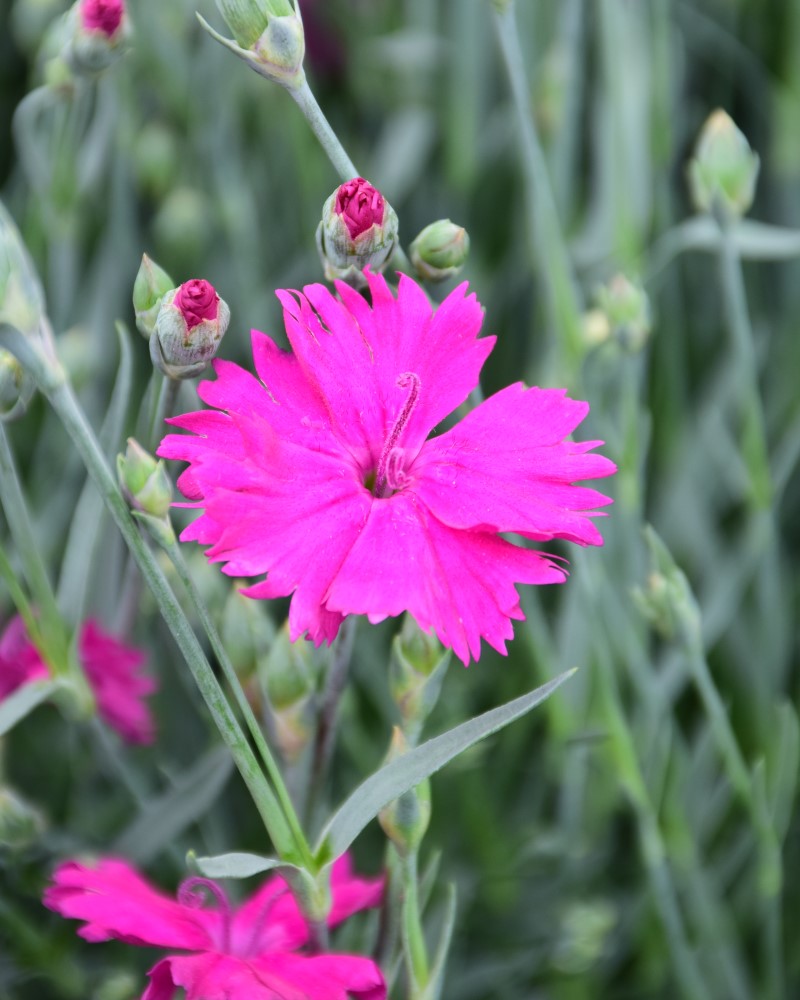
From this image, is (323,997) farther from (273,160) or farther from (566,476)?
(273,160)

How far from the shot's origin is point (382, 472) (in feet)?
1.65

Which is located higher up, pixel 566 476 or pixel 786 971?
pixel 566 476

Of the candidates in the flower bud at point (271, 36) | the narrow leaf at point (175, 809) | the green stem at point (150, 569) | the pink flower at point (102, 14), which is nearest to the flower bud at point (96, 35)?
the pink flower at point (102, 14)

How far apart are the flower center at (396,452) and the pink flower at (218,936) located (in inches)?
6.9

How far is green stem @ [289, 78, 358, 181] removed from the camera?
0.48 metres

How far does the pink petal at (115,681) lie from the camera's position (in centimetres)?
67

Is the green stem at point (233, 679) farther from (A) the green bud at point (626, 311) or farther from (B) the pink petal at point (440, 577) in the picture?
(A) the green bud at point (626, 311)

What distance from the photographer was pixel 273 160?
1107mm

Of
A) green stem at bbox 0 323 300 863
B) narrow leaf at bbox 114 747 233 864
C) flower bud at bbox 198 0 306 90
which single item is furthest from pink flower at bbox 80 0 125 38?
narrow leaf at bbox 114 747 233 864

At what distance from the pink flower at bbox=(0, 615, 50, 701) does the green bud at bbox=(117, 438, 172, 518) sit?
0.21 metres

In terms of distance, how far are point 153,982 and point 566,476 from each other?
244 mm

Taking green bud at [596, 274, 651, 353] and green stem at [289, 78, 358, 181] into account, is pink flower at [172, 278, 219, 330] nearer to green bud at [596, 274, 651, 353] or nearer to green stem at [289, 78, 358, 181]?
green stem at [289, 78, 358, 181]

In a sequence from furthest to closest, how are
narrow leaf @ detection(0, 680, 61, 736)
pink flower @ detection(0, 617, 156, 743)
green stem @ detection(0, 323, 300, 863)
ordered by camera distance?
pink flower @ detection(0, 617, 156, 743), narrow leaf @ detection(0, 680, 61, 736), green stem @ detection(0, 323, 300, 863)

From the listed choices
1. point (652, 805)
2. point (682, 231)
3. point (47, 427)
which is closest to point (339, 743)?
point (652, 805)
